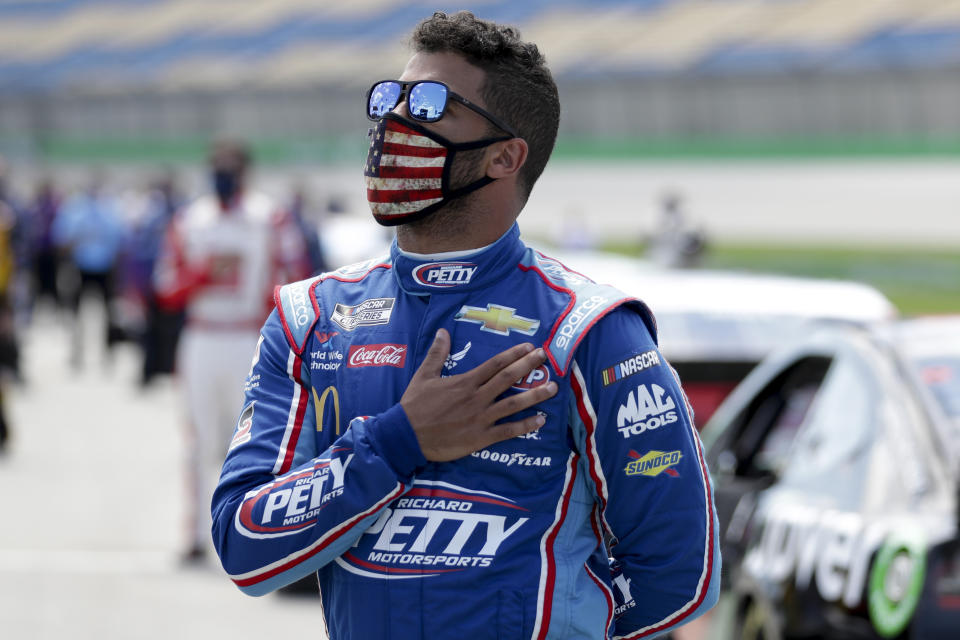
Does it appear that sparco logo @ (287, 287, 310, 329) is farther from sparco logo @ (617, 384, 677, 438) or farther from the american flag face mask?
sparco logo @ (617, 384, 677, 438)

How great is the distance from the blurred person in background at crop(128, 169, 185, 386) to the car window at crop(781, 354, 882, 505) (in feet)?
30.0

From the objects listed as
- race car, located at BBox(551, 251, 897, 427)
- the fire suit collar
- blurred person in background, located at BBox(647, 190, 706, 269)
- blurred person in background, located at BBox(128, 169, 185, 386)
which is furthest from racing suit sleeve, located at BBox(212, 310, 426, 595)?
blurred person in background, located at BBox(647, 190, 706, 269)

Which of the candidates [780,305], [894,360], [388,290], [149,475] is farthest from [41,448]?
Answer: [388,290]

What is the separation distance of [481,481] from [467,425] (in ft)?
0.31

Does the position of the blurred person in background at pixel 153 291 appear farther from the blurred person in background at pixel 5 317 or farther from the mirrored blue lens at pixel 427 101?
the mirrored blue lens at pixel 427 101

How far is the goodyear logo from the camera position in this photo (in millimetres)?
2234

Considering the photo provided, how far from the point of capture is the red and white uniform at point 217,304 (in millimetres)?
7742

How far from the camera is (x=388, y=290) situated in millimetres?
2365

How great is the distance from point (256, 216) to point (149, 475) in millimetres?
3354

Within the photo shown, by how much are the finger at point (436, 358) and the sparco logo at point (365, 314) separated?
131mm

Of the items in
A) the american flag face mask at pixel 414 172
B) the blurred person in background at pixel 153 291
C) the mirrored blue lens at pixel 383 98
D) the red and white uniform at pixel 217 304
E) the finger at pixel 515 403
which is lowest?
the blurred person in background at pixel 153 291

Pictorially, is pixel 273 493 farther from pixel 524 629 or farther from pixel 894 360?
pixel 894 360

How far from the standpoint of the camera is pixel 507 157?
2.33 meters

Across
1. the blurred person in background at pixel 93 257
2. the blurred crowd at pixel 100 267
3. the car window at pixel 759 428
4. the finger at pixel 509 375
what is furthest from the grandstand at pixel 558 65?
the finger at pixel 509 375
